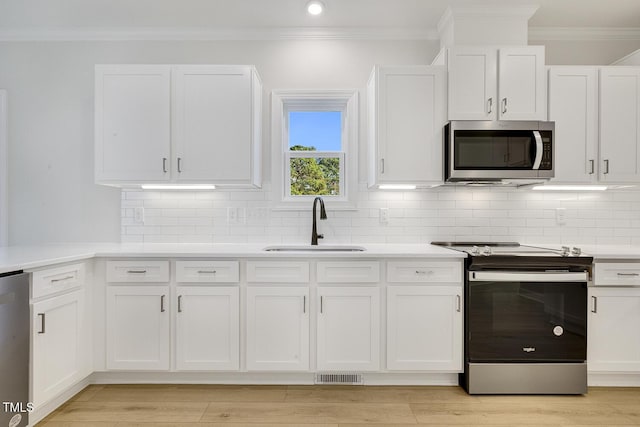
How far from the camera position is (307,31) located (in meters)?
2.90

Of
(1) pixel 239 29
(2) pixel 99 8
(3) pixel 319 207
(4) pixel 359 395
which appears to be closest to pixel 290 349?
(4) pixel 359 395

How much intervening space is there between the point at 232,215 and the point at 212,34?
1551 mm

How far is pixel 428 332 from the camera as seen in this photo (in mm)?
2322

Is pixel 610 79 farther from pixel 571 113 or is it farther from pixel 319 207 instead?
pixel 319 207

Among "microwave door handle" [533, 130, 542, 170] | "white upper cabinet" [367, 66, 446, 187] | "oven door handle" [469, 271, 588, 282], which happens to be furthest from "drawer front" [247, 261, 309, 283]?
"microwave door handle" [533, 130, 542, 170]

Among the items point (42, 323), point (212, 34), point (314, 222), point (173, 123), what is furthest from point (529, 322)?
point (212, 34)

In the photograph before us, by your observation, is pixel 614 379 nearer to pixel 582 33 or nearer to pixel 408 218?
pixel 408 218

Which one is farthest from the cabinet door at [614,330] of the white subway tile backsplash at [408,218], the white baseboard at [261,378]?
the white baseboard at [261,378]

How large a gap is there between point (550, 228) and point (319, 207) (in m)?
1.98

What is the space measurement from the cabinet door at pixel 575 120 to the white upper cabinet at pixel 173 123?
7.49ft

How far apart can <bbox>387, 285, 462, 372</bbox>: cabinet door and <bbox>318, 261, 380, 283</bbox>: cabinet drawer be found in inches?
7.5

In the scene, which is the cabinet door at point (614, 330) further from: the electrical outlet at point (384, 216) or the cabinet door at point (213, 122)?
the cabinet door at point (213, 122)

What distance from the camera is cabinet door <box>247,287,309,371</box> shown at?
2322 millimetres

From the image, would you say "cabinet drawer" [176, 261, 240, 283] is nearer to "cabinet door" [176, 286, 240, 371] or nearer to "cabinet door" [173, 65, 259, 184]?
"cabinet door" [176, 286, 240, 371]
